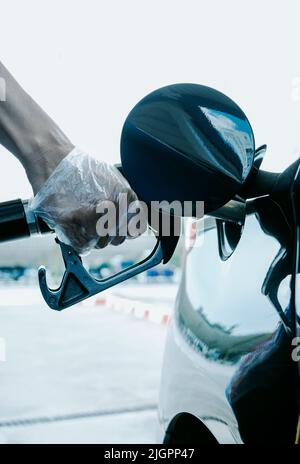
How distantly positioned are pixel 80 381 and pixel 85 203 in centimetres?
454

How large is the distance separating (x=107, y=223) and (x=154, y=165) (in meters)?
0.31

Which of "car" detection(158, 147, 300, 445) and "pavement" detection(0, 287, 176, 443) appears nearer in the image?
"car" detection(158, 147, 300, 445)

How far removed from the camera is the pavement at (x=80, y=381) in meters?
4.00

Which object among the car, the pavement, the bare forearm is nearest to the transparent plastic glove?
the bare forearm

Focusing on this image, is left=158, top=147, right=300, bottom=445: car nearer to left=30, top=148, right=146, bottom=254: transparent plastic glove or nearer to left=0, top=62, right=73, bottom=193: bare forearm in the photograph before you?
left=30, top=148, right=146, bottom=254: transparent plastic glove

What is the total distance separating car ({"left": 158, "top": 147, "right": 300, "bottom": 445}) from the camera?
1.01 metres

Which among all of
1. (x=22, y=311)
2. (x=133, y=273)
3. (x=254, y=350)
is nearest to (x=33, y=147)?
(x=133, y=273)

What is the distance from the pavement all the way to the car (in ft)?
8.28

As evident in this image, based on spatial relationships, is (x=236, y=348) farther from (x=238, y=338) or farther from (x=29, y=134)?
(x=29, y=134)

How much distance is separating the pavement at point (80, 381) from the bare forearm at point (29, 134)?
281cm

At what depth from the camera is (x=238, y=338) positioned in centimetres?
113

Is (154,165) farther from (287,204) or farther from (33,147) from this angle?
(33,147)

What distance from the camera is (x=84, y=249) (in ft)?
4.08

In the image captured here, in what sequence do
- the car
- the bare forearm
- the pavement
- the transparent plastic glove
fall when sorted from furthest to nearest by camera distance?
the pavement
the bare forearm
the transparent plastic glove
the car
